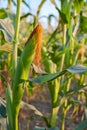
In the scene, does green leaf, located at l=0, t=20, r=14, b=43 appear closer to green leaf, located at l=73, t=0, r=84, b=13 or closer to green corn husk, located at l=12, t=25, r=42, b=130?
green corn husk, located at l=12, t=25, r=42, b=130

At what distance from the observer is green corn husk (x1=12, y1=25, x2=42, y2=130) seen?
1006 millimetres

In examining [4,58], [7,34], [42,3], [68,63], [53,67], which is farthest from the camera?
[4,58]

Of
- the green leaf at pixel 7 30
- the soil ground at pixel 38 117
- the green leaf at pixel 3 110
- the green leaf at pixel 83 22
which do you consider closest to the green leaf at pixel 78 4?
the green leaf at pixel 83 22

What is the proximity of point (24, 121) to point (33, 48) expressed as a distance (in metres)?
Answer: 1.93

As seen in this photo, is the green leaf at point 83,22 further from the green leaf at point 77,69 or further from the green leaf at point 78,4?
the green leaf at point 77,69

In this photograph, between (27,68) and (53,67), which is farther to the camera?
(53,67)

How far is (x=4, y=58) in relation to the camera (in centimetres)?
222

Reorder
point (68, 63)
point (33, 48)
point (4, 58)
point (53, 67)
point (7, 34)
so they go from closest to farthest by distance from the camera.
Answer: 1. point (33, 48)
2. point (7, 34)
3. point (53, 67)
4. point (68, 63)
5. point (4, 58)

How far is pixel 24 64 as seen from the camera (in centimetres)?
103

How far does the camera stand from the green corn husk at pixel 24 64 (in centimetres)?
101

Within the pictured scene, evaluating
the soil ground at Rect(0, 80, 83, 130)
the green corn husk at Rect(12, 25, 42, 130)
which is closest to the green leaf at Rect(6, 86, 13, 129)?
the green corn husk at Rect(12, 25, 42, 130)

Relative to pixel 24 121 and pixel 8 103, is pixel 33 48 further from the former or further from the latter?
pixel 24 121

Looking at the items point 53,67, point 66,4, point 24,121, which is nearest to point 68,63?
point 53,67

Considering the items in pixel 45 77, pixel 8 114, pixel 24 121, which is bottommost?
pixel 24 121
